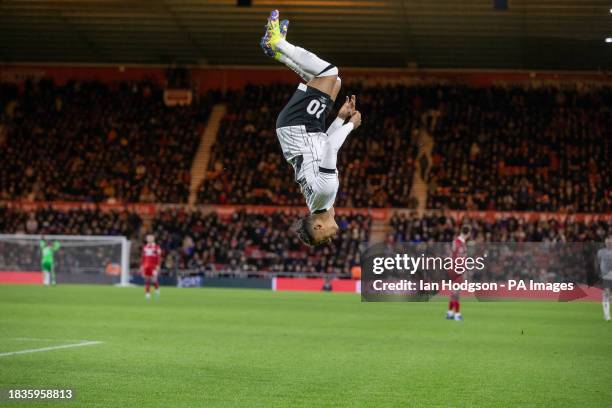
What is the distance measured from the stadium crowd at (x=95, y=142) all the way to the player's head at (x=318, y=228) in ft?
114

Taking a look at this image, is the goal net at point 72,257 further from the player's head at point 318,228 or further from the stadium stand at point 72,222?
the player's head at point 318,228

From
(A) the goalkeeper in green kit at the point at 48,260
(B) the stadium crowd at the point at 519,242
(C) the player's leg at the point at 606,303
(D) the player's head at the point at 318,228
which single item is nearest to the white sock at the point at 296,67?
(D) the player's head at the point at 318,228

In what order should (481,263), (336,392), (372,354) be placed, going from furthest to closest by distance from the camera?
(481,263) → (372,354) → (336,392)

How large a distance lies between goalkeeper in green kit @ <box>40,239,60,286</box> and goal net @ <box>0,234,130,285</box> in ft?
0.55

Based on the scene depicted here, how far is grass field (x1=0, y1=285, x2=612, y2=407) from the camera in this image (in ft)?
34.0

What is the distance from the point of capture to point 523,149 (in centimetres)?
4297

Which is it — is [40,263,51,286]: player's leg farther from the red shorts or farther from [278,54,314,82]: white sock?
[278,54,314,82]: white sock

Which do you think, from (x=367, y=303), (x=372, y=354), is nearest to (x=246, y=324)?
(x=372, y=354)

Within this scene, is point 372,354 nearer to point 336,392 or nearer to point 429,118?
point 336,392

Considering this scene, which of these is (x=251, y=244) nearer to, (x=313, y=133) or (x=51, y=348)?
(x=51, y=348)

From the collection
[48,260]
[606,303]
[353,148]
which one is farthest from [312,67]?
[353,148]

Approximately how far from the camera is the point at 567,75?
1816 inches

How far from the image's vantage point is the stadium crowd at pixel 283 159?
42.3m

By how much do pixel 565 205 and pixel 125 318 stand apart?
23918 millimetres
